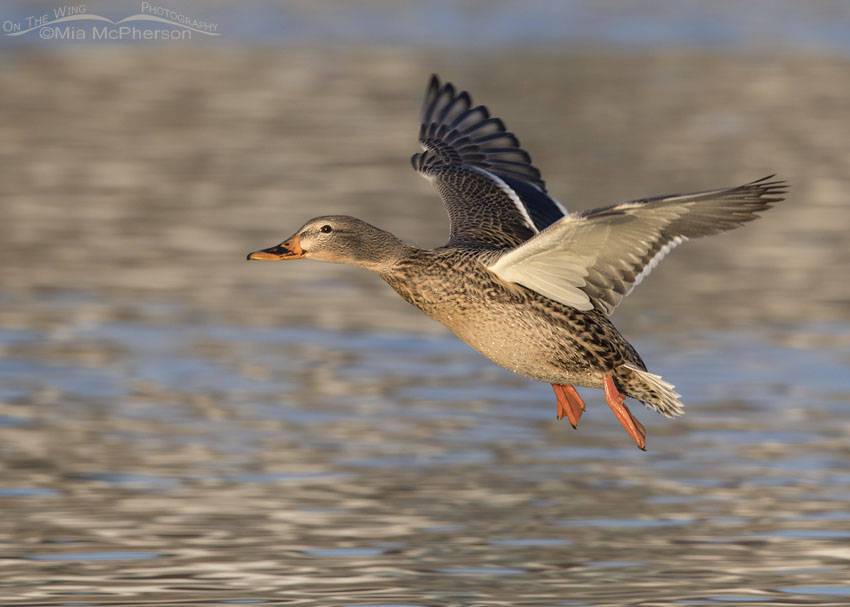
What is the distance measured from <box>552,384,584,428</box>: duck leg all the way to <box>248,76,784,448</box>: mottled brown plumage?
1 centimetres

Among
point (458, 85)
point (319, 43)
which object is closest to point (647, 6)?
point (319, 43)

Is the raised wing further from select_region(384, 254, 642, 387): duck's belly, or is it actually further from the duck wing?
the duck wing

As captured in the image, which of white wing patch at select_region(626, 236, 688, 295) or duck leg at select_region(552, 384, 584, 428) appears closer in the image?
white wing patch at select_region(626, 236, 688, 295)

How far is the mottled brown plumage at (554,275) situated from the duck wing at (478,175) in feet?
0.32

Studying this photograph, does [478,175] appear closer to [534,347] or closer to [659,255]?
[534,347]

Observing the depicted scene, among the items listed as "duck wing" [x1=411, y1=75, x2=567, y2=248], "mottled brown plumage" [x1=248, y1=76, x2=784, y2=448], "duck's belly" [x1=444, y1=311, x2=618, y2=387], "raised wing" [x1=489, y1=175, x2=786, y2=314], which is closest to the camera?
"raised wing" [x1=489, y1=175, x2=786, y2=314]

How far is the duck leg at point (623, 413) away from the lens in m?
9.01

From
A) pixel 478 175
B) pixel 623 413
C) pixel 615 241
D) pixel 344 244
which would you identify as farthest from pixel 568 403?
pixel 478 175

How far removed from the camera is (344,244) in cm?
922

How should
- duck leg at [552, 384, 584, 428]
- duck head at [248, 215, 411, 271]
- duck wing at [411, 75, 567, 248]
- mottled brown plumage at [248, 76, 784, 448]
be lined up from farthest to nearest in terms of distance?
duck wing at [411, 75, 567, 248] → duck leg at [552, 384, 584, 428] → duck head at [248, 215, 411, 271] → mottled brown plumage at [248, 76, 784, 448]

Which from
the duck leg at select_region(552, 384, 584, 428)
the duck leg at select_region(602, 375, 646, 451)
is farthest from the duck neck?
the duck leg at select_region(602, 375, 646, 451)

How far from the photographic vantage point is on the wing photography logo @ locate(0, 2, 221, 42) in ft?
132

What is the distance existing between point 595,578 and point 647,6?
3838 centimetres

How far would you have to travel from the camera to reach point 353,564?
30.1 feet
